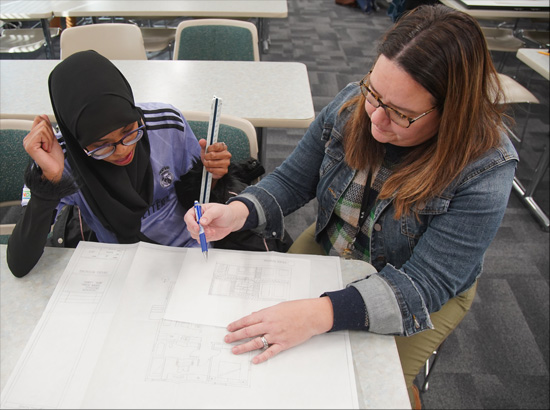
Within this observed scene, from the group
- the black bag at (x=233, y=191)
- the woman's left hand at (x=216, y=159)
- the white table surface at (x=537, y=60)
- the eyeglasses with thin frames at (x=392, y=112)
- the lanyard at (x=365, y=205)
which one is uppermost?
the eyeglasses with thin frames at (x=392, y=112)

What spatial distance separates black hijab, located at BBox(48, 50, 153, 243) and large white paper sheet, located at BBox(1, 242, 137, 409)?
136 millimetres

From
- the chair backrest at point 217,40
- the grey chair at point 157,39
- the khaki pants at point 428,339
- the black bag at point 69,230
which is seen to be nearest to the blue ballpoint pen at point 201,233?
the black bag at point 69,230

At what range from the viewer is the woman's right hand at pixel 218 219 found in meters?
0.93

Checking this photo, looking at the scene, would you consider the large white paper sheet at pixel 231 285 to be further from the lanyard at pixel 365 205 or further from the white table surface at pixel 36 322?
the lanyard at pixel 365 205

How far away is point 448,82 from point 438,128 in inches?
4.3

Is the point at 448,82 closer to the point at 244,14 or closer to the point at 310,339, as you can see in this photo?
the point at 310,339

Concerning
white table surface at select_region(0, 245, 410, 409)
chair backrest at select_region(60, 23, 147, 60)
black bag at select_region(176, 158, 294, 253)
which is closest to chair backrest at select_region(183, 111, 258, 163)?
black bag at select_region(176, 158, 294, 253)

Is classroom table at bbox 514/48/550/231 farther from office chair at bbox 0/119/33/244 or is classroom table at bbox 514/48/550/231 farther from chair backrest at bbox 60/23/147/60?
office chair at bbox 0/119/33/244

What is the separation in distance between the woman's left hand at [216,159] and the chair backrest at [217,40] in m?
1.18

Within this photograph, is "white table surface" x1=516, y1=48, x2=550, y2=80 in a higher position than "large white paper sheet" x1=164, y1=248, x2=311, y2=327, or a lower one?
lower

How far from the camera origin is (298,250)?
1355 millimetres

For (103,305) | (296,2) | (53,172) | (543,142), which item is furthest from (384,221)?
(296,2)

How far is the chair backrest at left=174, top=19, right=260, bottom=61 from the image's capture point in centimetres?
214

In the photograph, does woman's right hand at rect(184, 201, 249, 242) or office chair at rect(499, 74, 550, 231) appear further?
office chair at rect(499, 74, 550, 231)
